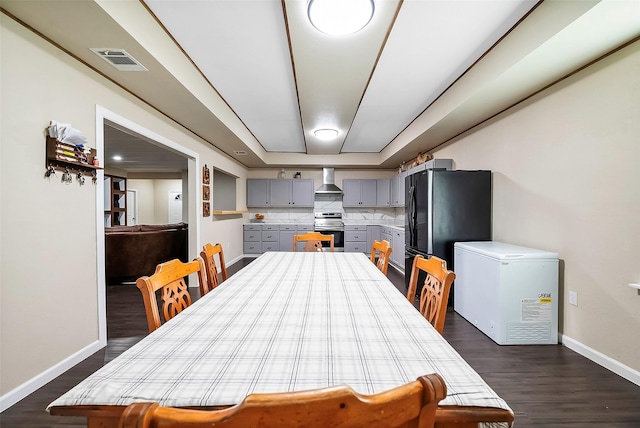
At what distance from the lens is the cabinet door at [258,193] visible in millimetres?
7227

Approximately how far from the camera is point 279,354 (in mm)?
809

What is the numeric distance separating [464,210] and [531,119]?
1145 mm

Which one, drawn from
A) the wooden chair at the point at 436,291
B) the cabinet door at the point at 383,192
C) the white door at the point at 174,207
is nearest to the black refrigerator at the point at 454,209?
the wooden chair at the point at 436,291

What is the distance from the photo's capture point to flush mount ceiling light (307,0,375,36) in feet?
5.69

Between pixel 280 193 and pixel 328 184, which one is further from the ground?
pixel 328 184

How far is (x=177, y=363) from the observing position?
0.76 m

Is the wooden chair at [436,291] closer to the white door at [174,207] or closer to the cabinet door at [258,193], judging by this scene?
the cabinet door at [258,193]

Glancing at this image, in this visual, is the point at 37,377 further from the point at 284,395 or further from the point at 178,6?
the point at 178,6

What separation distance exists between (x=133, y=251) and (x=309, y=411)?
5031mm

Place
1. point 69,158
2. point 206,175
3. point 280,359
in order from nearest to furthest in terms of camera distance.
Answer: point 280,359 < point 69,158 < point 206,175

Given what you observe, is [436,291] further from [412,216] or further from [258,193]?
[258,193]

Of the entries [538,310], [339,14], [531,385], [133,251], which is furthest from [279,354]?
[133,251]

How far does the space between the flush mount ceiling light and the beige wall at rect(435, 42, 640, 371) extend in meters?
1.86

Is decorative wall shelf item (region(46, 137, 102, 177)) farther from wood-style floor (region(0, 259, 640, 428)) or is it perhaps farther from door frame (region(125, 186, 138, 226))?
door frame (region(125, 186, 138, 226))
